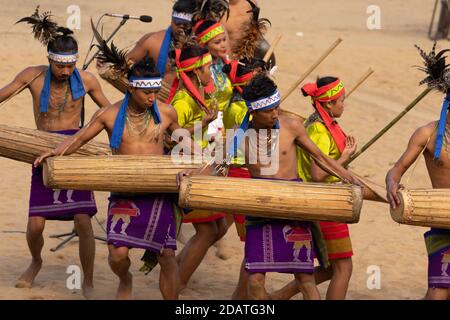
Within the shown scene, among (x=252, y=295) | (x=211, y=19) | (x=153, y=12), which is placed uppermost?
(x=153, y=12)

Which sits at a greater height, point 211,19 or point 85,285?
point 211,19

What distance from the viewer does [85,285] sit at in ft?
33.5

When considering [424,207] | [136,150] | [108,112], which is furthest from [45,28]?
[424,207]

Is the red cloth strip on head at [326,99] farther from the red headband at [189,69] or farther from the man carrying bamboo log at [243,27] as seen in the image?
the man carrying bamboo log at [243,27]

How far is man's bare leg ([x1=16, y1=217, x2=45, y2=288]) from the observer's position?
1009cm

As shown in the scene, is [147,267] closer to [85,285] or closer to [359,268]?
[85,285]

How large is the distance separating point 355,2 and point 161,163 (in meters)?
17.7

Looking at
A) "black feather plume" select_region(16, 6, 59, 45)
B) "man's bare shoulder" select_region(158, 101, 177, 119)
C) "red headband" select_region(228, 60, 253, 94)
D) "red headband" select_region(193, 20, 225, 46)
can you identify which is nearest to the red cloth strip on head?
"red headband" select_region(228, 60, 253, 94)

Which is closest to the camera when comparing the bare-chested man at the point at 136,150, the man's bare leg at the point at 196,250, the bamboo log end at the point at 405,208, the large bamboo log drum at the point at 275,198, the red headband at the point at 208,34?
the bamboo log end at the point at 405,208

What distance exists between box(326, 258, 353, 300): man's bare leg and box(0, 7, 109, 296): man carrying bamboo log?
6.07ft

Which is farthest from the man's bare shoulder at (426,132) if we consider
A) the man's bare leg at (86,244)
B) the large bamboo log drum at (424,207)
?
the man's bare leg at (86,244)

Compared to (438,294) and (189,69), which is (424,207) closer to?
(438,294)

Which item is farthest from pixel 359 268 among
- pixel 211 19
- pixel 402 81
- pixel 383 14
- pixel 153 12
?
pixel 383 14

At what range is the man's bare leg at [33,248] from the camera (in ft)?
33.1
